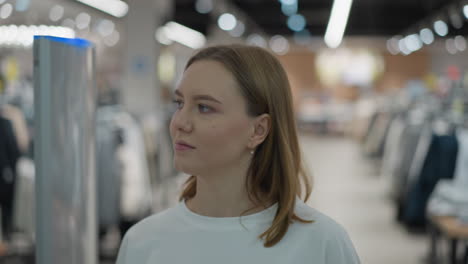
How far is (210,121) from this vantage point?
1.20 m

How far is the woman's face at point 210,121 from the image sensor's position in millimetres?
1207

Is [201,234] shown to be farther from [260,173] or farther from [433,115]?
[433,115]

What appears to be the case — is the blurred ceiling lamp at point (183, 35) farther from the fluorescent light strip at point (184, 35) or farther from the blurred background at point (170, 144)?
the blurred background at point (170, 144)

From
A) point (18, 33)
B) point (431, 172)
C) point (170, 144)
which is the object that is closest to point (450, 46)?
point (170, 144)

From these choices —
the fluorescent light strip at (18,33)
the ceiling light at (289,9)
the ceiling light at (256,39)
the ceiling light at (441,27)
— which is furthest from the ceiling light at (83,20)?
the ceiling light at (256,39)

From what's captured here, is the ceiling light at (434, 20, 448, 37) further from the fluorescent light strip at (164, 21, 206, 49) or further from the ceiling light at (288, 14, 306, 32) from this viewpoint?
the fluorescent light strip at (164, 21, 206, 49)

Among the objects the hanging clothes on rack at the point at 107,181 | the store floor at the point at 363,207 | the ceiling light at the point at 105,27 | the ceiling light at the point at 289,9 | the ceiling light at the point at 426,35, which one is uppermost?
the ceiling light at the point at 289,9

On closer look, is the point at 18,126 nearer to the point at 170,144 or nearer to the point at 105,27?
the point at 170,144

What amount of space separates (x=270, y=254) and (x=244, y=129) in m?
0.28

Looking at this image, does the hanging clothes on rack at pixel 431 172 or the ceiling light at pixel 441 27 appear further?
the ceiling light at pixel 441 27

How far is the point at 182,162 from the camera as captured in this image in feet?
4.01

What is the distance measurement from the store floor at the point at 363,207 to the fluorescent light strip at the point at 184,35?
6658 mm

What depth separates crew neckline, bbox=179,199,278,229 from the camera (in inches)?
49.1

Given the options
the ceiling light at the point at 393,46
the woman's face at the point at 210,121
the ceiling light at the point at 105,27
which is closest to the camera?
the woman's face at the point at 210,121
